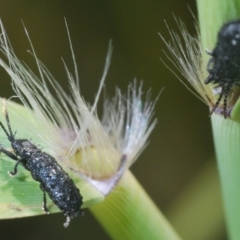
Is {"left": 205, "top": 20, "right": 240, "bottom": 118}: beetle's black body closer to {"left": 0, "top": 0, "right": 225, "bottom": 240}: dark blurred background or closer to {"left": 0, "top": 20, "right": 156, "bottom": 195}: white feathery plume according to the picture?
{"left": 0, "top": 20, "right": 156, "bottom": 195}: white feathery plume

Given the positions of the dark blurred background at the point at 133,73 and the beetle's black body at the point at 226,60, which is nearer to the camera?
the beetle's black body at the point at 226,60

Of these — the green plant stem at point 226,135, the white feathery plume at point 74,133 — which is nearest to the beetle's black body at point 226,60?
the green plant stem at point 226,135

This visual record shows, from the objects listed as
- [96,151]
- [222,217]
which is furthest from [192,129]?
[96,151]

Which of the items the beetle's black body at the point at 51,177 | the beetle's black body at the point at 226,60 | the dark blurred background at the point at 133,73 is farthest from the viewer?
the dark blurred background at the point at 133,73

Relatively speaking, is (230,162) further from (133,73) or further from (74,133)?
(133,73)

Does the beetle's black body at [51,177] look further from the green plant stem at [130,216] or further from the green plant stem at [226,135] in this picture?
the green plant stem at [226,135]

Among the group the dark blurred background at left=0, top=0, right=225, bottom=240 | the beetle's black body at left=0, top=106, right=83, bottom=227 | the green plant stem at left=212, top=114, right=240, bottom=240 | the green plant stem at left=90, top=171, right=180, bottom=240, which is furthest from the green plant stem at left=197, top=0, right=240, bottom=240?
the dark blurred background at left=0, top=0, right=225, bottom=240
